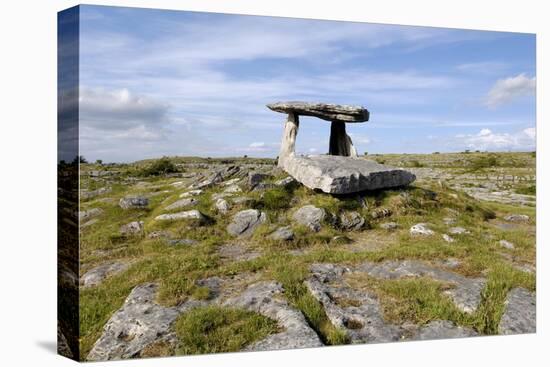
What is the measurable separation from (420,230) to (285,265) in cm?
539

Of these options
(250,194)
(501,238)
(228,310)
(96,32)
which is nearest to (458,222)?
(501,238)

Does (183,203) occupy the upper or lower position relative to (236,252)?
upper

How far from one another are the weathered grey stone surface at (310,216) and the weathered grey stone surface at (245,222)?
1.09 m

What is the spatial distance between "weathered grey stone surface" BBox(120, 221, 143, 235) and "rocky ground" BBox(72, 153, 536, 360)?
0.05 m

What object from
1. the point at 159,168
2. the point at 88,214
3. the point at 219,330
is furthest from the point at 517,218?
the point at 159,168

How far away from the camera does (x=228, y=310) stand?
492 inches

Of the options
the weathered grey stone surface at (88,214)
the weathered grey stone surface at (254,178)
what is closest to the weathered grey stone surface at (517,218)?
the weathered grey stone surface at (254,178)

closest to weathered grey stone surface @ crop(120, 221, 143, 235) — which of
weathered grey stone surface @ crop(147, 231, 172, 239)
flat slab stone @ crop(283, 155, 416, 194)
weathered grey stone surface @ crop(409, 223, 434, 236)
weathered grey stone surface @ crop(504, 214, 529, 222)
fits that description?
weathered grey stone surface @ crop(147, 231, 172, 239)

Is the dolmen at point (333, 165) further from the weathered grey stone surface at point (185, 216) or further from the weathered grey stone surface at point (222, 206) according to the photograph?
the weathered grey stone surface at point (185, 216)

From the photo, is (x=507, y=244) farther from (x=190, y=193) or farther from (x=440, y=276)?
(x=190, y=193)

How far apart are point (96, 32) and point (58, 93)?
163cm

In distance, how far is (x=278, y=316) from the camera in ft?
40.7

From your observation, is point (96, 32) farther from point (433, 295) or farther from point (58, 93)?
point (433, 295)

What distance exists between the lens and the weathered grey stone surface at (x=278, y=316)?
12.0 m
